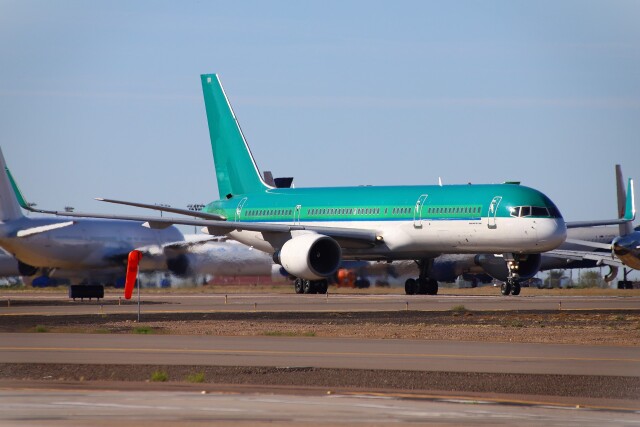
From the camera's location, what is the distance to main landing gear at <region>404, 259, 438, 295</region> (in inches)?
2167

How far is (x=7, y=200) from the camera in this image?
239 ft

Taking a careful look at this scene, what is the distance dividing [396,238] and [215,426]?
135ft

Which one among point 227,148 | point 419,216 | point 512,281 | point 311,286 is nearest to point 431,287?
point 512,281

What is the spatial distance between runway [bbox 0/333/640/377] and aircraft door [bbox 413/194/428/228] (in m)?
26.9

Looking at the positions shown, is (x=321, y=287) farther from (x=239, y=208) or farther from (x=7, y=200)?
(x=7, y=200)

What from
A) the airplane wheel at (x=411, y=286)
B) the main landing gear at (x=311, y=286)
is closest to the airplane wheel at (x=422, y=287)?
the airplane wheel at (x=411, y=286)

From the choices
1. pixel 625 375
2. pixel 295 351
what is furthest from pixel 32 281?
pixel 625 375

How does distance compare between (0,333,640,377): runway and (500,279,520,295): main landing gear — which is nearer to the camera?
(0,333,640,377): runway

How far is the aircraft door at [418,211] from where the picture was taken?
51822 millimetres

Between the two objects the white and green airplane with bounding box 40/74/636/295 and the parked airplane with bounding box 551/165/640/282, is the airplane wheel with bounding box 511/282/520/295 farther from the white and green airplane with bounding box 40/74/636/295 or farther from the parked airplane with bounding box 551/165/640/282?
the parked airplane with bounding box 551/165/640/282

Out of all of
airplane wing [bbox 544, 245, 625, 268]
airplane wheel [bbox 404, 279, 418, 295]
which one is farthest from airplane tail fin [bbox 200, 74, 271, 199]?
airplane wing [bbox 544, 245, 625, 268]

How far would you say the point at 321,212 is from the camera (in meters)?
55.5

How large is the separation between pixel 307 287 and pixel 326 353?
1270 inches

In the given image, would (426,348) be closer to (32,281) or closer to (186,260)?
(186,260)
